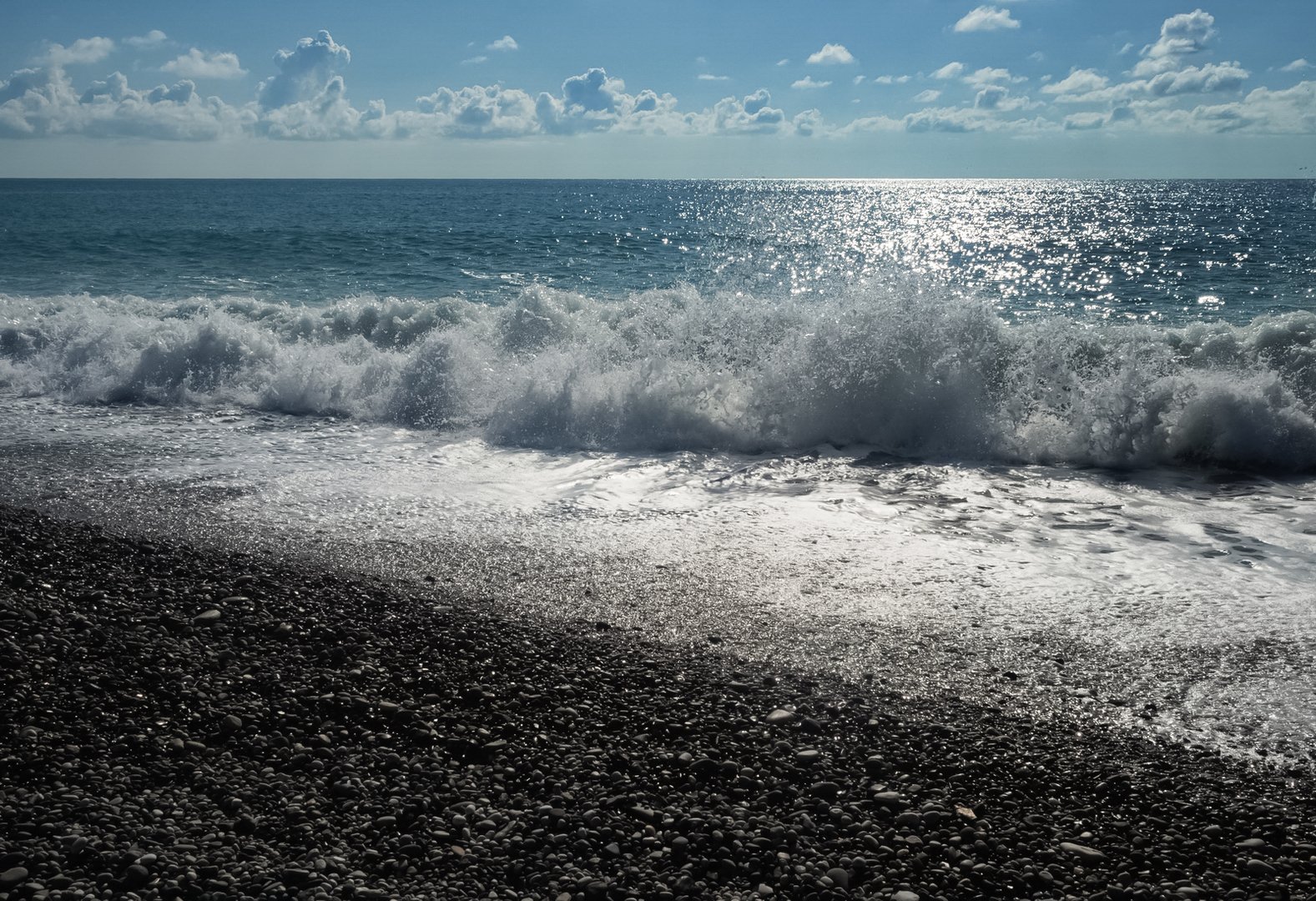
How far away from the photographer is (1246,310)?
52.9 feet

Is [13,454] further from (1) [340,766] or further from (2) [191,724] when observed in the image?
(1) [340,766]

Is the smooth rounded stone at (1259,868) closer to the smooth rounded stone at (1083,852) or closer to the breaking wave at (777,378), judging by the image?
the smooth rounded stone at (1083,852)

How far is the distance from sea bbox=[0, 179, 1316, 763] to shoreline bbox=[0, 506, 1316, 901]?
1.14 feet

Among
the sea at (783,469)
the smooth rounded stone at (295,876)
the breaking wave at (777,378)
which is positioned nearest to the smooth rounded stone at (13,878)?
the smooth rounded stone at (295,876)

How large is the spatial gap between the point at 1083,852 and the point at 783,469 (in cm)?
470

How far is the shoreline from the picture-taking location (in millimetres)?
2660

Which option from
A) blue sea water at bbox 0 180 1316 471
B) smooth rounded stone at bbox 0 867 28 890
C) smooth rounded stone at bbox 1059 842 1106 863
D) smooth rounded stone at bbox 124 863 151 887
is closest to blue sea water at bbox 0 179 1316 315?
blue sea water at bbox 0 180 1316 471

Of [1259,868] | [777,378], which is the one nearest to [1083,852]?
[1259,868]

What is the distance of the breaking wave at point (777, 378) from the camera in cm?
780

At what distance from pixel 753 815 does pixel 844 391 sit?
19.9 ft

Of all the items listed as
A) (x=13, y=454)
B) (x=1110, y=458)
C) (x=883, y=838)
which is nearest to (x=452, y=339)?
(x=13, y=454)

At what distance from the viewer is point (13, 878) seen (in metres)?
2.58

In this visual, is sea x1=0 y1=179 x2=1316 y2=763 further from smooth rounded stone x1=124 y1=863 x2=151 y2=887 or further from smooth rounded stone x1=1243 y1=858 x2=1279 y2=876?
smooth rounded stone x1=124 y1=863 x2=151 y2=887

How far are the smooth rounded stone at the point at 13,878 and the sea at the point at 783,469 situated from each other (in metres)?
2.18
